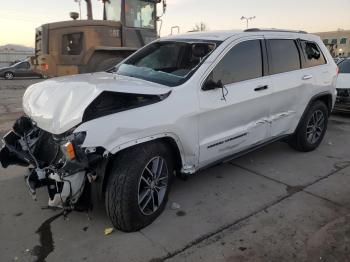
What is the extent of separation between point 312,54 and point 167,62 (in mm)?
2489

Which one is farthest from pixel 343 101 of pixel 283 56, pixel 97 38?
pixel 97 38

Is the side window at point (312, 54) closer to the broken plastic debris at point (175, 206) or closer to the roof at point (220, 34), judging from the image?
the roof at point (220, 34)

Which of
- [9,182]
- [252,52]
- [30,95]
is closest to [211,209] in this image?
[252,52]

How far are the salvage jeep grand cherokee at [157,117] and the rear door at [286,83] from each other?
0.01 metres

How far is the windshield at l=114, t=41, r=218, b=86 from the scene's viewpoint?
4.03m

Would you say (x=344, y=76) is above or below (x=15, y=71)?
above

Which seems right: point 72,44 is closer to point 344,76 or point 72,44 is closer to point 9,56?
point 344,76

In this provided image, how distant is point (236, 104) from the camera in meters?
4.20

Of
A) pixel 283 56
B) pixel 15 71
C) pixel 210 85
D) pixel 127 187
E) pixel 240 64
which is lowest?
pixel 127 187

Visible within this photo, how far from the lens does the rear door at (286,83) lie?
4.84m

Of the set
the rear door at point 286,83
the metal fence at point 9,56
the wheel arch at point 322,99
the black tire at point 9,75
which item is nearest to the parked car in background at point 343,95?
the wheel arch at point 322,99

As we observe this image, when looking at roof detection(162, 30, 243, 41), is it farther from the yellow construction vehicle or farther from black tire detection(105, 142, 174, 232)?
the yellow construction vehicle

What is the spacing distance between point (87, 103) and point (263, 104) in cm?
238

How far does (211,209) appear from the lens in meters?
4.00
